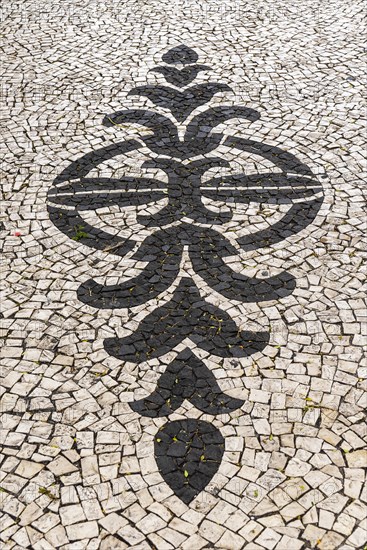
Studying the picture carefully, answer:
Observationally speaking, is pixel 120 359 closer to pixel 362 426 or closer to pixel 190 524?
pixel 190 524

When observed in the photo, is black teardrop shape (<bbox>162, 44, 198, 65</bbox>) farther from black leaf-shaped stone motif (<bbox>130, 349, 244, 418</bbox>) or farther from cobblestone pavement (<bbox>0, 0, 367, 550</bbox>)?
black leaf-shaped stone motif (<bbox>130, 349, 244, 418</bbox>)

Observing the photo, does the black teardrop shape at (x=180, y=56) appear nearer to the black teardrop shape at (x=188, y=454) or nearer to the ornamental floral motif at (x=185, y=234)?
the ornamental floral motif at (x=185, y=234)

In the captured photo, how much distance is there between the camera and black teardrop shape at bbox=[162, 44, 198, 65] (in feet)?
29.3

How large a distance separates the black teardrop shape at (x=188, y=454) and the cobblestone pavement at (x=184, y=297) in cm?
1

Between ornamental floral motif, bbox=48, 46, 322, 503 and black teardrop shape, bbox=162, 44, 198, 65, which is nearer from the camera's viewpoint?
ornamental floral motif, bbox=48, 46, 322, 503

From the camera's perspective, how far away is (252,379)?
4.84m

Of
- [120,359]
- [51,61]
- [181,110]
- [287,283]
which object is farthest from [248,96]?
[120,359]

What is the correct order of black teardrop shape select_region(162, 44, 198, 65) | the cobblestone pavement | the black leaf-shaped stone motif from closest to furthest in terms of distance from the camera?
1. the cobblestone pavement
2. the black leaf-shaped stone motif
3. black teardrop shape select_region(162, 44, 198, 65)

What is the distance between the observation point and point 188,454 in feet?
14.4

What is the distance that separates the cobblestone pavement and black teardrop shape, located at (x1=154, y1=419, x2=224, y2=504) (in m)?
0.01

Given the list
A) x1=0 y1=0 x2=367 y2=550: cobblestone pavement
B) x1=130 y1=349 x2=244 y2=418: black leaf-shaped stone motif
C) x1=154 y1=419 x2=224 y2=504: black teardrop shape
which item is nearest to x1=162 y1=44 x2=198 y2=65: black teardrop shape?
x1=0 y1=0 x2=367 y2=550: cobblestone pavement

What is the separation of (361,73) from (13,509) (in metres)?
6.62

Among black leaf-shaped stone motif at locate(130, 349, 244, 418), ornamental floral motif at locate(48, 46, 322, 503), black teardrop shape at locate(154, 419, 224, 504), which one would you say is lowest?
black teardrop shape at locate(154, 419, 224, 504)

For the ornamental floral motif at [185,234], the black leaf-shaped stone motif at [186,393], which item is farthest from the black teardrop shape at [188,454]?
the black leaf-shaped stone motif at [186,393]
